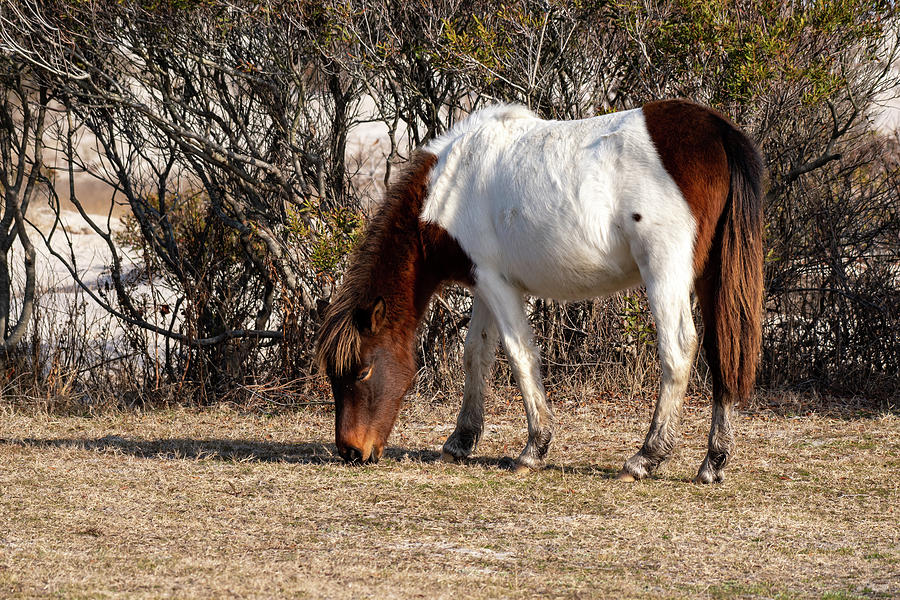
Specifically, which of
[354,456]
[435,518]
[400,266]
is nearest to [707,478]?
[435,518]

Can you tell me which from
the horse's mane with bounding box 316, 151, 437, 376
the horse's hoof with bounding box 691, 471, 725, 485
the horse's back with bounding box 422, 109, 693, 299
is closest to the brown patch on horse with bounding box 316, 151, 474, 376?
the horse's mane with bounding box 316, 151, 437, 376

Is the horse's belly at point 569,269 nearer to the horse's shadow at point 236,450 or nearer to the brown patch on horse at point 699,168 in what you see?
the brown patch on horse at point 699,168

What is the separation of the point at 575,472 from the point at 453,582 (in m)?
2.18

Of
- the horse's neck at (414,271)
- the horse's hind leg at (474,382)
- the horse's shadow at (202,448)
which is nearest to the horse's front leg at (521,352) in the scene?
the horse's neck at (414,271)

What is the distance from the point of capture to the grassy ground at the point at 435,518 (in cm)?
346

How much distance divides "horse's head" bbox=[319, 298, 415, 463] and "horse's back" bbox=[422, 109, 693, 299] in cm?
71

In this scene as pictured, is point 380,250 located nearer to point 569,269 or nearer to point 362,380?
point 362,380

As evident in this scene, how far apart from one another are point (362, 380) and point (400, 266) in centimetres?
71

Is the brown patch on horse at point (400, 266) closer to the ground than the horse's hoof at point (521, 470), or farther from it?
farther from it

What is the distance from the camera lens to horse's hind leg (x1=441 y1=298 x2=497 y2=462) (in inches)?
232

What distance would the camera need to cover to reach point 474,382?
19.7 ft

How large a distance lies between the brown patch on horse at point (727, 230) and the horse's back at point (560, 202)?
95 millimetres

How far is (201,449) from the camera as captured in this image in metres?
6.21

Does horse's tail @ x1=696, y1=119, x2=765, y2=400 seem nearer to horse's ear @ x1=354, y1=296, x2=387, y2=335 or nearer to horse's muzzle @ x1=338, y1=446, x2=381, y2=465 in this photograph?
horse's ear @ x1=354, y1=296, x2=387, y2=335
